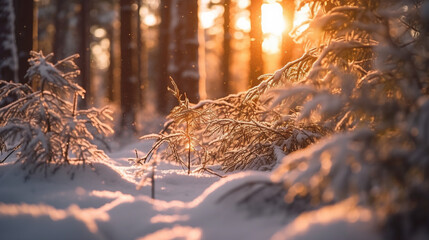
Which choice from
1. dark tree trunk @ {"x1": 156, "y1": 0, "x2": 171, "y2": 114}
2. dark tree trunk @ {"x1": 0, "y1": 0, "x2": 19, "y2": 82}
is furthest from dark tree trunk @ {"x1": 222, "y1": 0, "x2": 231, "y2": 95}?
dark tree trunk @ {"x1": 0, "y1": 0, "x2": 19, "y2": 82}

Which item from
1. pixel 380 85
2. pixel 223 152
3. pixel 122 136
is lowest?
pixel 122 136

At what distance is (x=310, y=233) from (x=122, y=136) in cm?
1190

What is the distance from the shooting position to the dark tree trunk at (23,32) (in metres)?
8.72

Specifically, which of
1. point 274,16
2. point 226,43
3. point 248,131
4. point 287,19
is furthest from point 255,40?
point 226,43

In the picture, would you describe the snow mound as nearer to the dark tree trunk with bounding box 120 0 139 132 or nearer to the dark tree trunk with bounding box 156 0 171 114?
the dark tree trunk with bounding box 156 0 171 114

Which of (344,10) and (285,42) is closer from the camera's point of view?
(344,10)

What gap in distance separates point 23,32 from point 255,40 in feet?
18.6

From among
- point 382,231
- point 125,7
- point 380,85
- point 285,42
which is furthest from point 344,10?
point 125,7

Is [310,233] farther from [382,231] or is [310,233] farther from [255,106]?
[255,106]

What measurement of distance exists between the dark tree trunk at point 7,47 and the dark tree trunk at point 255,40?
575 centimetres

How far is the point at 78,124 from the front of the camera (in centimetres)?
361

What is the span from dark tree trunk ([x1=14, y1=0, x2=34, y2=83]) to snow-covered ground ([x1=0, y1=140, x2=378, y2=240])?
631cm

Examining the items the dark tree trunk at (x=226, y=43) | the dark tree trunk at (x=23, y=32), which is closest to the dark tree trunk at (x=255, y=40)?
the dark tree trunk at (x=23, y=32)

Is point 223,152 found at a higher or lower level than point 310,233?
lower
